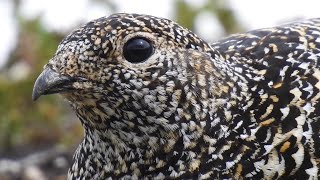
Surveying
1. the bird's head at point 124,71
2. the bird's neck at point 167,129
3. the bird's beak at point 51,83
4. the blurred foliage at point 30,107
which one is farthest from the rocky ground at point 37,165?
the bird's beak at point 51,83

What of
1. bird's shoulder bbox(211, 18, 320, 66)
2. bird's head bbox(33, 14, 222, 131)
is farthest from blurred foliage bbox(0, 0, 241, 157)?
bird's head bbox(33, 14, 222, 131)

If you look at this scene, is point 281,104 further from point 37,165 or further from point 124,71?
point 37,165

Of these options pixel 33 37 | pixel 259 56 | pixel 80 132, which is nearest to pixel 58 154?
pixel 80 132

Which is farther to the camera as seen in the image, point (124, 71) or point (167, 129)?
point (167, 129)

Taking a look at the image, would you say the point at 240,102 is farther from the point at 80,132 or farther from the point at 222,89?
the point at 80,132

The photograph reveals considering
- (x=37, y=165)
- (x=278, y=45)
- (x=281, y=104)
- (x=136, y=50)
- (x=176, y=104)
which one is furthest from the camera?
(x=37, y=165)

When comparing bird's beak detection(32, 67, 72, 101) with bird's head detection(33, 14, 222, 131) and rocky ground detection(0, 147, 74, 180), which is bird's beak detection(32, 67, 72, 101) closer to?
bird's head detection(33, 14, 222, 131)

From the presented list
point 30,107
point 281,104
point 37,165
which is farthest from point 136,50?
point 30,107
